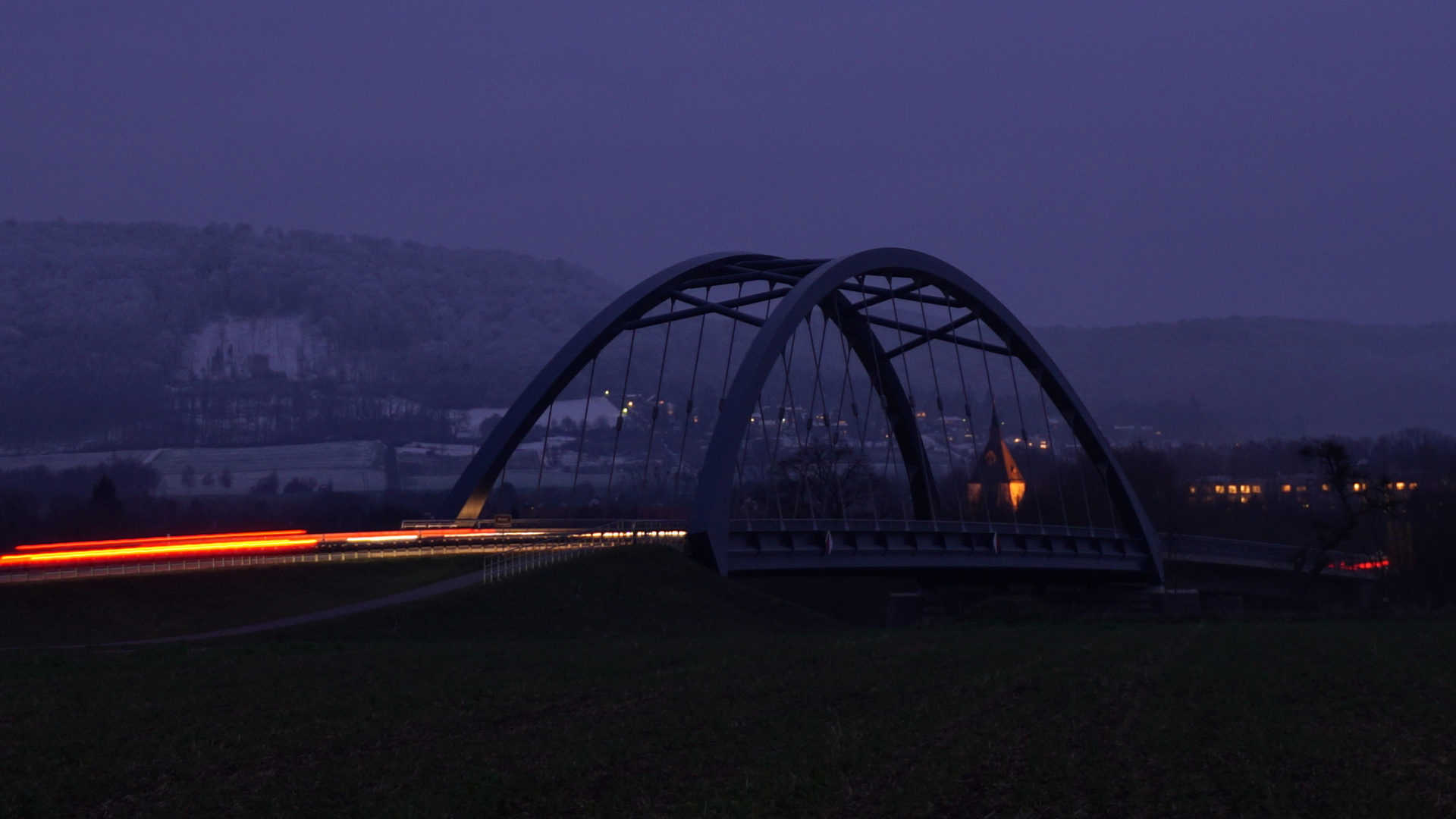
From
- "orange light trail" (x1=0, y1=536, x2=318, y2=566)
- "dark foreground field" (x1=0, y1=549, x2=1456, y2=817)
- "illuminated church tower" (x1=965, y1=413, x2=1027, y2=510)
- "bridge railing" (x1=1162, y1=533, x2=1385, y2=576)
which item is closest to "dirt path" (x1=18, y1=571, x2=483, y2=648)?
"dark foreground field" (x1=0, y1=549, x2=1456, y2=817)

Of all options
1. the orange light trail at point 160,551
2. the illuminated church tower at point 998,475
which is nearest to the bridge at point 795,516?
the orange light trail at point 160,551

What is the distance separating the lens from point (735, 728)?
18312 mm

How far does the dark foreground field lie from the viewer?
13.6 m

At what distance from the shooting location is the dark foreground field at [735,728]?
13602 millimetres

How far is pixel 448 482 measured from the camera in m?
198

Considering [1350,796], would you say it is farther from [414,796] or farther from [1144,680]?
[1144,680]

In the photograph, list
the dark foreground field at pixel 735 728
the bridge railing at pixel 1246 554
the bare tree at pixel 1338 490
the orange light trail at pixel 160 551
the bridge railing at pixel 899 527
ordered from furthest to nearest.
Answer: the bridge railing at pixel 1246 554 < the bare tree at pixel 1338 490 < the bridge railing at pixel 899 527 < the orange light trail at pixel 160 551 < the dark foreground field at pixel 735 728

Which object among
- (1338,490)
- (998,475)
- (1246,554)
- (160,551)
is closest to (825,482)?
(1246,554)

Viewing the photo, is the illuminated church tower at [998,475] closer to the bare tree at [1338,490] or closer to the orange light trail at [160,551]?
the bare tree at [1338,490]

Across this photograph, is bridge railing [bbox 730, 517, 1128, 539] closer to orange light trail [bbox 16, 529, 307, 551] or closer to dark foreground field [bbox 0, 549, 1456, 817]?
dark foreground field [bbox 0, 549, 1456, 817]

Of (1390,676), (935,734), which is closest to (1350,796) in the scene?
(935,734)

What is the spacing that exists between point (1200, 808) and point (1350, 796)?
5.31 ft

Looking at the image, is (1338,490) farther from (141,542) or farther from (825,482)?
(141,542)

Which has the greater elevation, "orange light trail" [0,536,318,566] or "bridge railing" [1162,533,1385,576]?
"orange light trail" [0,536,318,566]
